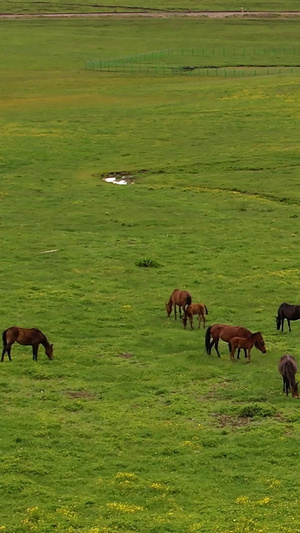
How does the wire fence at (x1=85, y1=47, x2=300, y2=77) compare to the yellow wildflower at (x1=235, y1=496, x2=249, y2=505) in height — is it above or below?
above

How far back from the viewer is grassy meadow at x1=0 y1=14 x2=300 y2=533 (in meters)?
18.1

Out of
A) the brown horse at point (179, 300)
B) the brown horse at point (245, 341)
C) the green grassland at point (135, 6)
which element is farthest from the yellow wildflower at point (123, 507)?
the green grassland at point (135, 6)

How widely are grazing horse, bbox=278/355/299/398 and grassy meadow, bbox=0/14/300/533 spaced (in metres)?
0.40

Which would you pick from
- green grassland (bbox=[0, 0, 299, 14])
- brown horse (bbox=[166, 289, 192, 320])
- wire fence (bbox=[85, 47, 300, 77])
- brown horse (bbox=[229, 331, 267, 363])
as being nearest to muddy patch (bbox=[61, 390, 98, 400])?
brown horse (bbox=[229, 331, 267, 363])

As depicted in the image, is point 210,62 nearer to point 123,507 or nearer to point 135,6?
point 135,6

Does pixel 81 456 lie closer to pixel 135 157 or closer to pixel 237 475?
pixel 237 475

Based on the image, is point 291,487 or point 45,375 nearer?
point 291,487

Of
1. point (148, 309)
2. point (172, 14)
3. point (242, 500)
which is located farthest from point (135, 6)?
point (242, 500)

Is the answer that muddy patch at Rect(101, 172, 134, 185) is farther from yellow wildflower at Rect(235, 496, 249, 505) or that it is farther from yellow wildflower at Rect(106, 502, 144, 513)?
yellow wildflower at Rect(106, 502, 144, 513)

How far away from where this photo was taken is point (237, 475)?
61.7ft

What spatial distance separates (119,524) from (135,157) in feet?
143

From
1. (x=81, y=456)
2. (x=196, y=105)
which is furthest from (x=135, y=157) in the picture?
(x=81, y=456)

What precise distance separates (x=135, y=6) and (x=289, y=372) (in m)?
139

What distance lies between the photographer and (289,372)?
22.4 metres
